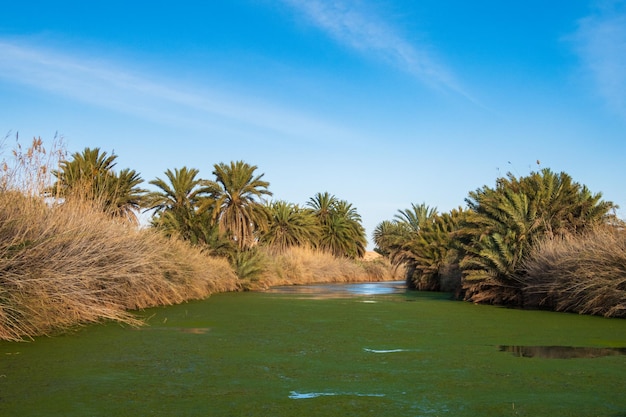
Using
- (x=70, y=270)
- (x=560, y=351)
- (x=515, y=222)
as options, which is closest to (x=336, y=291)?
(x=515, y=222)

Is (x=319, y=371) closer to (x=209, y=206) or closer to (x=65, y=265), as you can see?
(x=65, y=265)

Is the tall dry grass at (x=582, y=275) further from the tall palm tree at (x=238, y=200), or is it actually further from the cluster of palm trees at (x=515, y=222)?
the tall palm tree at (x=238, y=200)

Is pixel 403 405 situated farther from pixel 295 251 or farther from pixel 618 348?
pixel 295 251

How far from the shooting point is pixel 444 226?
1166 inches

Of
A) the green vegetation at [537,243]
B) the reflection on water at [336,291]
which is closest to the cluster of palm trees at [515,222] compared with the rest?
the green vegetation at [537,243]

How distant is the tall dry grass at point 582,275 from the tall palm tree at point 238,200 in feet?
69.4

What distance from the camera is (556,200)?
700 inches

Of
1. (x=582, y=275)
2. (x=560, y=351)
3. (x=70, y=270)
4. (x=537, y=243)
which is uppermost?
(x=537, y=243)

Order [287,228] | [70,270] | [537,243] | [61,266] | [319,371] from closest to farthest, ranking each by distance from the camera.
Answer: [319,371]
[61,266]
[70,270]
[537,243]
[287,228]

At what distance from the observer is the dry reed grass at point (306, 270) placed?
34.3m

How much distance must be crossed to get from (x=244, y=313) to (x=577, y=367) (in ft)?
26.0

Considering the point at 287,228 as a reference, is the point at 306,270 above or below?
below

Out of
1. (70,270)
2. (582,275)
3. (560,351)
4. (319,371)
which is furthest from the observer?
Answer: (582,275)

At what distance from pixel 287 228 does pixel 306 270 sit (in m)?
8.44
